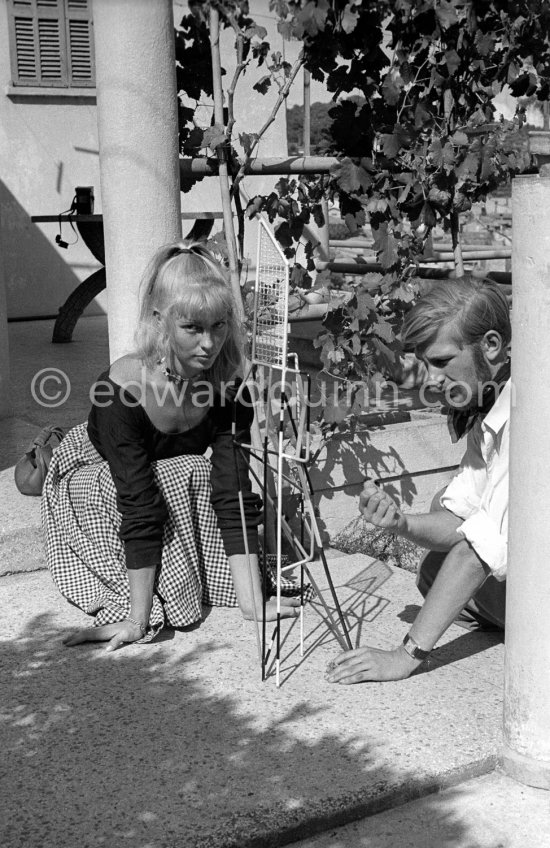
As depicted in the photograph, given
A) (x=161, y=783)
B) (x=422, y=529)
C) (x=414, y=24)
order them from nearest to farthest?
(x=161, y=783)
(x=422, y=529)
(x=414, y=24)

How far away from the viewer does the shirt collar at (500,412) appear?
2732mm

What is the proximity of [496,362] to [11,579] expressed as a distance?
6.07 feet

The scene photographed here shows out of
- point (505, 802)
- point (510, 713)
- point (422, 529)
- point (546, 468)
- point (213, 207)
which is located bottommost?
→ point (505, 802)

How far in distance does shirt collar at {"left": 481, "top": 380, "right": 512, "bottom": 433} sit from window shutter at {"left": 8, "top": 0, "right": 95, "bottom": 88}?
7.44 metres

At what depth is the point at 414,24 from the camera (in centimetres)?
389

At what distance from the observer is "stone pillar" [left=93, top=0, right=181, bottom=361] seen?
11.9 feet

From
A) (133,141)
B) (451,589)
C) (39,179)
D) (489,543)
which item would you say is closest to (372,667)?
(451,589)

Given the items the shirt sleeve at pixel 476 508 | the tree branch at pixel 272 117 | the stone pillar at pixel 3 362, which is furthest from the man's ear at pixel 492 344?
the stone pillar at pixel 3 362

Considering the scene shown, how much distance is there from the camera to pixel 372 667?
114 inches

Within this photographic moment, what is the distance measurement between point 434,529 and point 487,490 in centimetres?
20

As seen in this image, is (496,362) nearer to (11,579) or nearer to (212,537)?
(212,537)

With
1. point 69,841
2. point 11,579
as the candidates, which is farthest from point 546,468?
point 11,579

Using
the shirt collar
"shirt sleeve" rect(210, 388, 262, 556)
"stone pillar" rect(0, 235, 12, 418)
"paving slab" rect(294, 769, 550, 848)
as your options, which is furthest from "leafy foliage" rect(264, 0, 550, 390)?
"paving slab" rect(294, 769, 550, 848)

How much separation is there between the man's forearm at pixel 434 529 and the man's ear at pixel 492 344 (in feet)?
1.55
